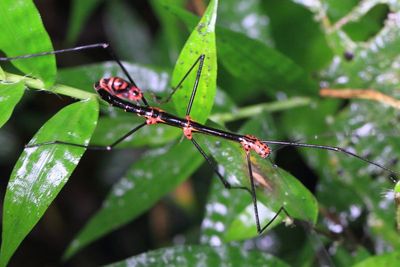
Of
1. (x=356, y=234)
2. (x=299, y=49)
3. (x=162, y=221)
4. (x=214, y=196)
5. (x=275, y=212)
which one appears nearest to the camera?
(x=275, y=212)

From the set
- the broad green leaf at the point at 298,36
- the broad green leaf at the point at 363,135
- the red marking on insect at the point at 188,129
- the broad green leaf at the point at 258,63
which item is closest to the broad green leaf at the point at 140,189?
the red marking on insect at the point at 188,129

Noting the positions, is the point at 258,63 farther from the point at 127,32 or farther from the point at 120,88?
the point at 127,32

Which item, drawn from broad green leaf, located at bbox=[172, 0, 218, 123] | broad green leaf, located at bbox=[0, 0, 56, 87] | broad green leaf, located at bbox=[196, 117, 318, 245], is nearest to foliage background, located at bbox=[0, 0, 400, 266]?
broad green leaf, located at bbox=[196, 117, 318, 245]

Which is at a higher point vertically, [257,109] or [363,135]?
[257,109]

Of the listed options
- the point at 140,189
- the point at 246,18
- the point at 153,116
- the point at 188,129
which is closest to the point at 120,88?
the point at 153,116

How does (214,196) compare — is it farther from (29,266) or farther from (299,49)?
(29,266)

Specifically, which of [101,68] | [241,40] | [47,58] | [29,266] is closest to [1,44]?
[47,58]
